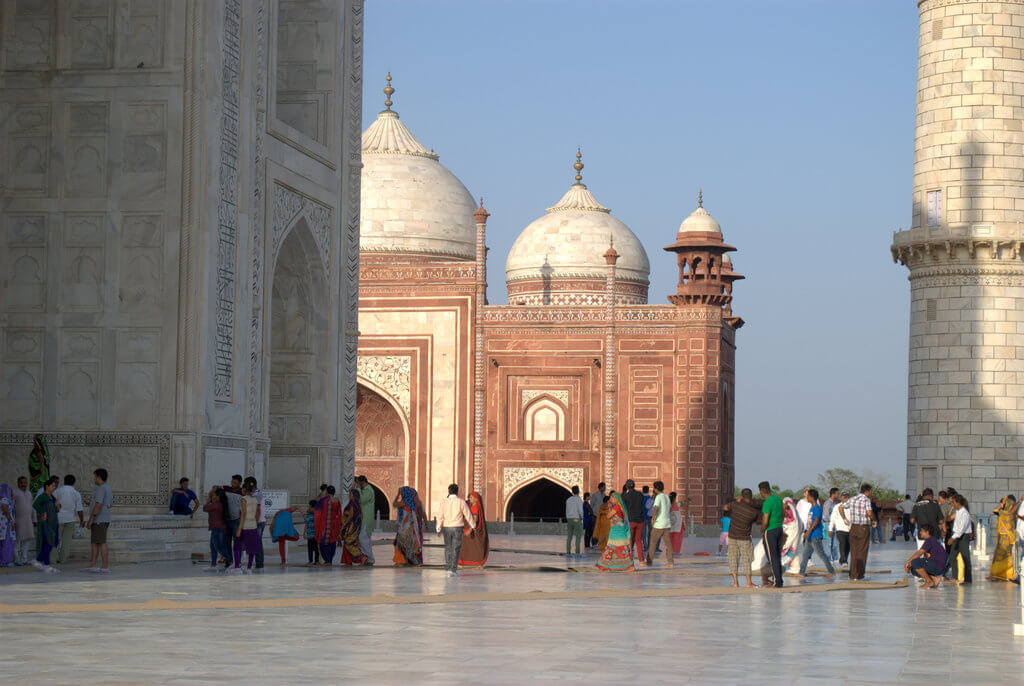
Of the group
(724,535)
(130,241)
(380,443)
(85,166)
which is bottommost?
(724,535)

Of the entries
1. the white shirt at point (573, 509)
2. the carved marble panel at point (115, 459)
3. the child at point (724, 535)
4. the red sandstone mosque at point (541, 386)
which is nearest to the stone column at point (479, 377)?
the red sandstone mosque at point (541, 386)

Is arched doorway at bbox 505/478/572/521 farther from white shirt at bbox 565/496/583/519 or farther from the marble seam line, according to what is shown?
the marble seam line

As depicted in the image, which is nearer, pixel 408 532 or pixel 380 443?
pixel 408 532

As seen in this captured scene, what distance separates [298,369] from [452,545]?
25.1 ft

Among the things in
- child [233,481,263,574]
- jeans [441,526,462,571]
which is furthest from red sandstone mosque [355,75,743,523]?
child [233,481,263,574]

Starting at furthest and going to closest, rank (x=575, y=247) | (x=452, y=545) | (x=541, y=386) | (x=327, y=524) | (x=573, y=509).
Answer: (x=575, y=247), (x=541, y=386), (x=573, y=509), (x=327, y=524), (x=452, y=545)

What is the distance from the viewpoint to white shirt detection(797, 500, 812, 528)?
53.4ft

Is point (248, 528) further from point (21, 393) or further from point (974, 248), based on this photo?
point (974, 248)

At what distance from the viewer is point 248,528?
15.0m

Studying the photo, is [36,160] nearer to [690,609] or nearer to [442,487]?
[690,609]

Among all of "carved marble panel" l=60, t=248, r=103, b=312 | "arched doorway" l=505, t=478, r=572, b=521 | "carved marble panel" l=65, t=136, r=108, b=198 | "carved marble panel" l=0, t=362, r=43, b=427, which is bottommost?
"arched doorway" l=505, t=478, r=572, b=521

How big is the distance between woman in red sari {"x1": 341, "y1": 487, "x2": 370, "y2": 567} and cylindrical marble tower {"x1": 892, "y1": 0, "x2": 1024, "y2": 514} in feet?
33.7

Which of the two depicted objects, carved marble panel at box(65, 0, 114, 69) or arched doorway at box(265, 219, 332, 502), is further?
arched doorway at box(265, 219, 332, 502)

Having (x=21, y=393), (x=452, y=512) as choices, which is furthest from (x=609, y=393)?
(x=452, y=512)
